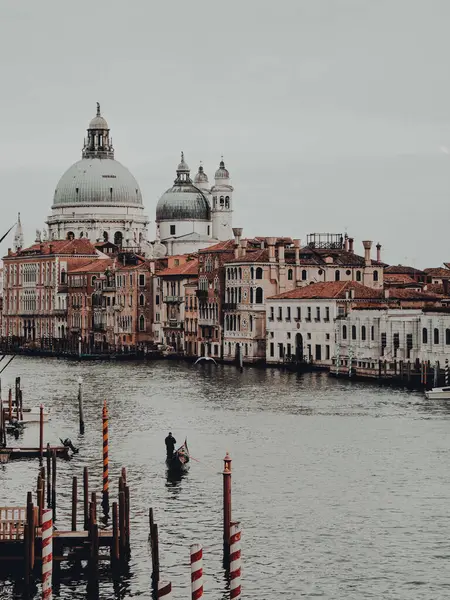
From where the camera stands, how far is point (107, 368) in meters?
85.8

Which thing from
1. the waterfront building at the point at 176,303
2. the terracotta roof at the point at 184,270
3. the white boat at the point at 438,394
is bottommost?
the white boat at the point at 438,394

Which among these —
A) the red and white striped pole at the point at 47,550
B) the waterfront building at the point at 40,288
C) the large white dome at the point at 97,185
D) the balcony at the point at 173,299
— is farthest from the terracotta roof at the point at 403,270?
the red and white striped pole at the point at 47,550

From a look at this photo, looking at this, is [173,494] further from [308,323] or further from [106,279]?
[106,279]

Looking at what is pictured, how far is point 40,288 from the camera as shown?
126125 mm

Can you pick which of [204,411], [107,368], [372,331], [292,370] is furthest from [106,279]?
[204,411]

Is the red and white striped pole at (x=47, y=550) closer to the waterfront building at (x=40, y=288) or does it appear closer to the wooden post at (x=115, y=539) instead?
the wooden post at (x=115, y=539)

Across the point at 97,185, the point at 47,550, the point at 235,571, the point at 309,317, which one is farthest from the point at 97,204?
the point at 235,571

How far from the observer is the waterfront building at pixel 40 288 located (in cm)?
12206

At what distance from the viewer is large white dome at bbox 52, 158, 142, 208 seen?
139375mm

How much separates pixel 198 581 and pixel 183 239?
360 feet

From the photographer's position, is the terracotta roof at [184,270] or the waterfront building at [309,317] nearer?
the waterfront building at [309,317]

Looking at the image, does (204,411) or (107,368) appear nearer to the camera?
(204,411)

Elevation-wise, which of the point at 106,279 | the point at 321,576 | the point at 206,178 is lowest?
the point at 321,576

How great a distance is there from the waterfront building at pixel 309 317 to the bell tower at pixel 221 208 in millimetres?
45783
